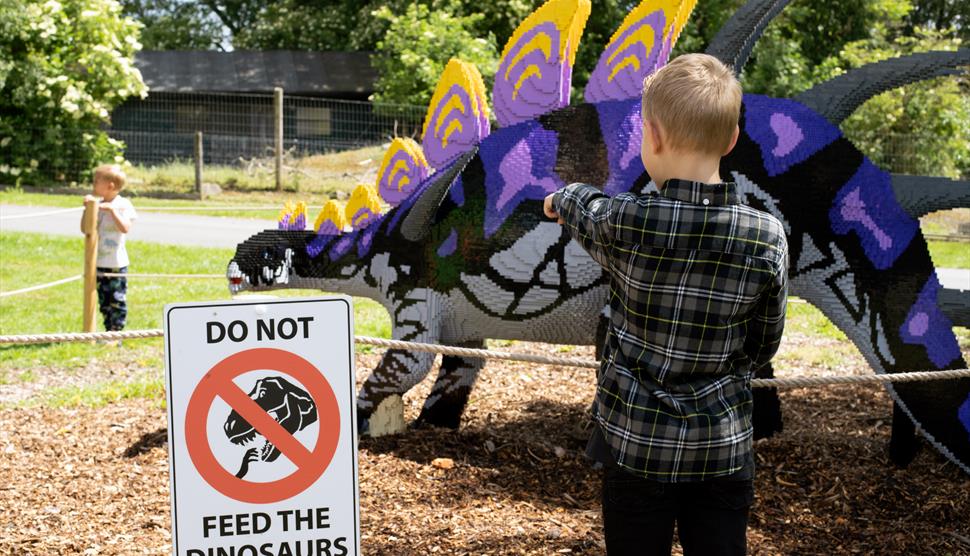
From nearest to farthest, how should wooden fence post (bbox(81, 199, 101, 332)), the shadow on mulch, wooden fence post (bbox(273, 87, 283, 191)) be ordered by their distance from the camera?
the shadow on mulch, wooden fence post (bbox(81, 199, 101, 332)), wooden fence post (bbox(273, 87, 283, 191))

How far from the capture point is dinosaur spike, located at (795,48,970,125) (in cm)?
400

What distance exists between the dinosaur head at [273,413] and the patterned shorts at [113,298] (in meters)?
4.88

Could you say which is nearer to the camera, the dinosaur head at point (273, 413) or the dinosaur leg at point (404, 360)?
the dinosaur head at point (273, 413)

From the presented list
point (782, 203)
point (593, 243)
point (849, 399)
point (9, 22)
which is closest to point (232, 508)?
point (593, 243)

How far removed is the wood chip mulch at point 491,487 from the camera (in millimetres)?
3416

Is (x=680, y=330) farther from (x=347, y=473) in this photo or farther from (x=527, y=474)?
(x=527, y=474)

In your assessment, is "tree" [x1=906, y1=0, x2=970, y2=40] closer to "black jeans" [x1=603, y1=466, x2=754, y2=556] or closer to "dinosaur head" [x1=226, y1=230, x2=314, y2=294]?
"dinosaur head" [x1=226, y1=230, x2=314, y2=294]

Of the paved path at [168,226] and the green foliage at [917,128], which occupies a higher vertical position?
the green foliage at [917,128]

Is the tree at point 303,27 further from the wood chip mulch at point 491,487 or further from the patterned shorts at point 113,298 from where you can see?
the wood chip mulch at point 491,487

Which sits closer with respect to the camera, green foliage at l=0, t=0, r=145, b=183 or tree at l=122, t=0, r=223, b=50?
green foliage at l=0, t=0, r=145, b=183

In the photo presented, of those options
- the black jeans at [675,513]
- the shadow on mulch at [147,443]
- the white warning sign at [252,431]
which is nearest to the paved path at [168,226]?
the shadow on mulch at [147,443]

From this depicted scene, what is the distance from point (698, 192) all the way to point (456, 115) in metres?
2.40

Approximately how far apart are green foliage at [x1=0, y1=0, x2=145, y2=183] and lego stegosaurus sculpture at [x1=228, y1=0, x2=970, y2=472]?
1427cm

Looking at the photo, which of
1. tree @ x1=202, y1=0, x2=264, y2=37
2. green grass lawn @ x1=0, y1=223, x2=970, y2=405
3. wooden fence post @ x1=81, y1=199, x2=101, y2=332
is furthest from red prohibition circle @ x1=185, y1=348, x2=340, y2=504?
tree @ x1=202, y1=0, x2=264, y2=37
